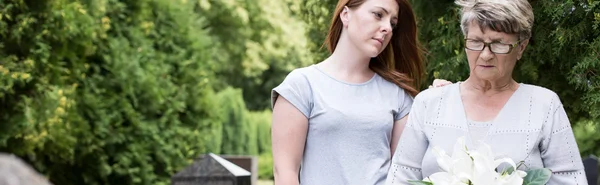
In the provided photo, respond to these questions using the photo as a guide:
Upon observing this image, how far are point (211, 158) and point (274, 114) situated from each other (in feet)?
12.5

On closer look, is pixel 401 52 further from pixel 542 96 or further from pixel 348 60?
pixel 542 96

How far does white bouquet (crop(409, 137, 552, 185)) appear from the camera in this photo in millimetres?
3420

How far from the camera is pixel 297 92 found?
13.8 feet

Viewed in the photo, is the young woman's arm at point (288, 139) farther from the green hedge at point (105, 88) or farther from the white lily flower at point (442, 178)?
the green hedge at point (105, 88)

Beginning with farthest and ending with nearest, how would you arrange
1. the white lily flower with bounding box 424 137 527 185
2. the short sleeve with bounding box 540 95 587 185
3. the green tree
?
the green tree < the short sleeve with bounding box 540 95 587 185 < the white lily flower with bounding box 424 137 527 185

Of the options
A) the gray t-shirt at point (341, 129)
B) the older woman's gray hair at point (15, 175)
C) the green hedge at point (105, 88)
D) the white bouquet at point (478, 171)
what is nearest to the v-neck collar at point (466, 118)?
the white bouquet at point (478, 171)

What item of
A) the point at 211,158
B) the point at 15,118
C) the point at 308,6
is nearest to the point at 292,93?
the point at 308,6

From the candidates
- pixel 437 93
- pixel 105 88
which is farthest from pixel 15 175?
pixel 105 88

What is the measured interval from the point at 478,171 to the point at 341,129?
84cm

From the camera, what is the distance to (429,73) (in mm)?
6078

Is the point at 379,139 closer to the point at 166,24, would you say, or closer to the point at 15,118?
the point at 15,118

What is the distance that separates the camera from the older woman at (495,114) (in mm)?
3535

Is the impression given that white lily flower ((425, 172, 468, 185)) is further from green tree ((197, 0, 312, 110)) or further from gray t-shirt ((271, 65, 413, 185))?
green tree ((197, 0, 312, 110))

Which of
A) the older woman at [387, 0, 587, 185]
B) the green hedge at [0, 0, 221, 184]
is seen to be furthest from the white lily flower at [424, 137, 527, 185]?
the green hedge at [0, 0, 221, 184]
